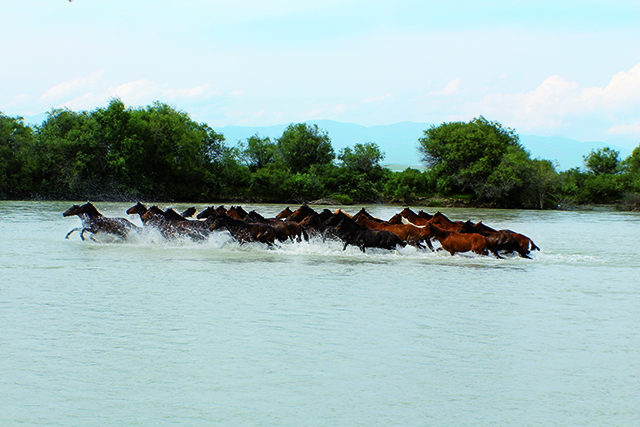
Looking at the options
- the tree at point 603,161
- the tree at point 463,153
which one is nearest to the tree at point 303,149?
the tree at point 463,153

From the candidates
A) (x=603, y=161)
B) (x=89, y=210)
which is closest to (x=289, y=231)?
(x=89, y=210)

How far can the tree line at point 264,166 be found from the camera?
2206 inches

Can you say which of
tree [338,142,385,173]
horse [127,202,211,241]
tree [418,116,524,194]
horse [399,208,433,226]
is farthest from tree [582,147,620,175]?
horse [127,202,211,241]

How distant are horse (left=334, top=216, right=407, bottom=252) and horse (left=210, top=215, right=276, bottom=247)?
173cm

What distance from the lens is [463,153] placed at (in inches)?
2886

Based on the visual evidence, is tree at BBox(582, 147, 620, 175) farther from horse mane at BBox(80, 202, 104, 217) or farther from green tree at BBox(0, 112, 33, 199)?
horse mane at BBox(80, 202, 104, 217)

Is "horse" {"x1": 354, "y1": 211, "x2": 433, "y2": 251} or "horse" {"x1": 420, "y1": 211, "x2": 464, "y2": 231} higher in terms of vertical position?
"horse" {"x1": 420, "y1": 211, "x2": 464, "y2": 231}

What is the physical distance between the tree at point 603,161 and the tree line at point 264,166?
14 centimetres

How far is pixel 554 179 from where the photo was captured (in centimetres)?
6600

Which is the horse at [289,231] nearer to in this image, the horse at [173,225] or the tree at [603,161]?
the horse at [173,225]

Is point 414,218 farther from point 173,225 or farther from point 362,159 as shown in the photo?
point 362,159

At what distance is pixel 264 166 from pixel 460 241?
2643 inches

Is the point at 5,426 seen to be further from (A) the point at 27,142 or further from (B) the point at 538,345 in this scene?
(A) the point at 27,142

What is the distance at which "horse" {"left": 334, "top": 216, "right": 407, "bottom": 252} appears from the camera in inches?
569
